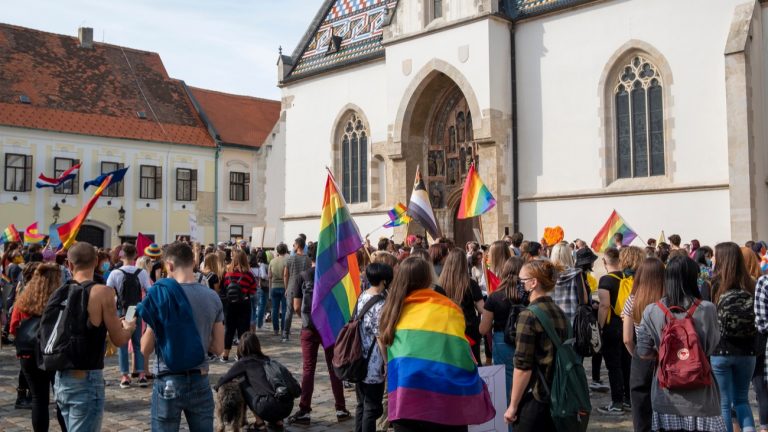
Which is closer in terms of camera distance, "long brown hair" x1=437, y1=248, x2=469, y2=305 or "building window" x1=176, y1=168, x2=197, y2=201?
"long brown hair" x1=437, y1=248, x2=469, y2=305

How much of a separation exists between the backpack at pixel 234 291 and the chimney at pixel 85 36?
30653 mm

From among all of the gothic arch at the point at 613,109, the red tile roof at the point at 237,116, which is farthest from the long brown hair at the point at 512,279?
the red tile roof at the point at 237,116

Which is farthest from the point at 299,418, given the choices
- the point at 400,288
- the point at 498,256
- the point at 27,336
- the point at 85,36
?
the point at 85,36

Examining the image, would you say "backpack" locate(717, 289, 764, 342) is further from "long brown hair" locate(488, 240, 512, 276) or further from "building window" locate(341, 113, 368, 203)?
"building window" locate(341, 113, 368, 203)

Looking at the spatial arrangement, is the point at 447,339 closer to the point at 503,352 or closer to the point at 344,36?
the point at 503,352

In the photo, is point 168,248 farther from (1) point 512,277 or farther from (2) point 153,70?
(2) point 153,70

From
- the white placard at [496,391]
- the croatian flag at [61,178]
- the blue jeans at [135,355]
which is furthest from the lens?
the croatian flag at [61,178]

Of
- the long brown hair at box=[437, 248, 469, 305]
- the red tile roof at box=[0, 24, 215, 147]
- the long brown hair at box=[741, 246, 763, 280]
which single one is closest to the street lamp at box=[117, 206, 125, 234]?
the red tile roof at box=[0, 24, 215, 147]

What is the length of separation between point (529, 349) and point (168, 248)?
8.06 feet

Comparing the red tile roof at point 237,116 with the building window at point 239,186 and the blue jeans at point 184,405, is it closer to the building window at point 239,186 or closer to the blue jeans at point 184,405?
the building window at point 239,186

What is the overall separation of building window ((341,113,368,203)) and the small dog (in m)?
19.1

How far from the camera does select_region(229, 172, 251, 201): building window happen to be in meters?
39.0

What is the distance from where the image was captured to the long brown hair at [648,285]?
558cm

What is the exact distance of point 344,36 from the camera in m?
26.8
